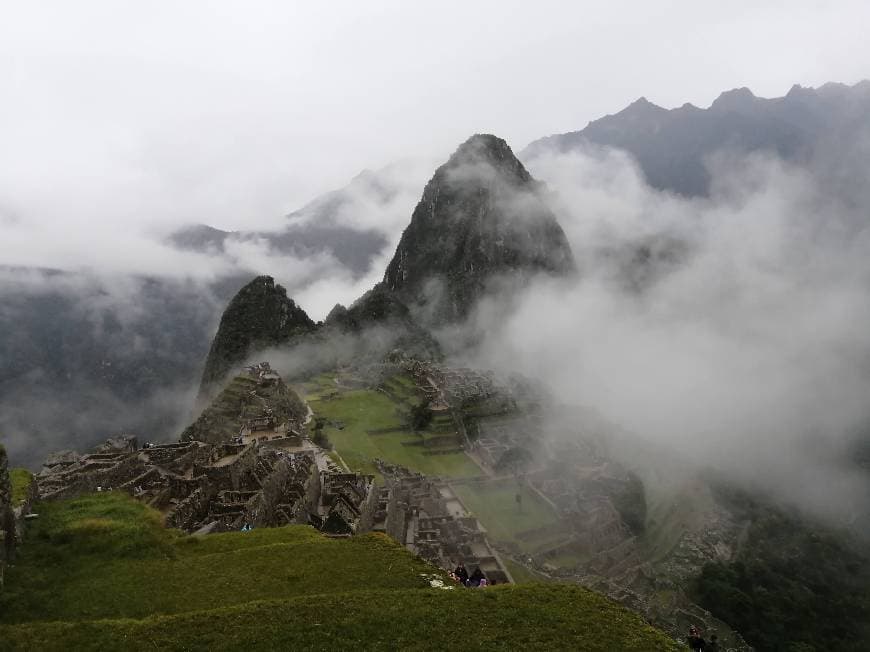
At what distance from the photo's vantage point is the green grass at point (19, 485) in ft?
58.3

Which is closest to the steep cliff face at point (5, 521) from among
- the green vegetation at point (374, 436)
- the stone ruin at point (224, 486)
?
the stone ruin at point (224, 486)

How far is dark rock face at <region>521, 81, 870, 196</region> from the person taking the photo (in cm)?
14838

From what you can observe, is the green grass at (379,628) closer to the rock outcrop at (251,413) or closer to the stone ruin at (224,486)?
the stone ruin at (224,486)

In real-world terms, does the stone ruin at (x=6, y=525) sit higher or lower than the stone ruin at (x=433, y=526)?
higher

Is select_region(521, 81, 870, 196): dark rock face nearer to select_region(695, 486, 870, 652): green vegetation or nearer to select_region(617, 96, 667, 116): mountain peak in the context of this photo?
select_region(617, 96, 667, 116): mountain peak

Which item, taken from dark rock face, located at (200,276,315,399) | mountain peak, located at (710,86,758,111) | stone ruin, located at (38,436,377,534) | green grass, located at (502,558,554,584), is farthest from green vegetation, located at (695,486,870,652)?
mountain peak, located at (710,86,758,111)

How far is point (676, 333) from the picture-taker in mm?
139375

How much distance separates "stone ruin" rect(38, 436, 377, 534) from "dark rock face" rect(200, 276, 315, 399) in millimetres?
69284

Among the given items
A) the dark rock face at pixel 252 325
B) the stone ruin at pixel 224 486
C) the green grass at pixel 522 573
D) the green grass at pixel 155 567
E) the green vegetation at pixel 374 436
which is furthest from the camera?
the dark rock face at pixel 252 325

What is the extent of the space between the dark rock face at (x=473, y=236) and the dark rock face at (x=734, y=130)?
162 ft

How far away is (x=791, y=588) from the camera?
49.1 meters

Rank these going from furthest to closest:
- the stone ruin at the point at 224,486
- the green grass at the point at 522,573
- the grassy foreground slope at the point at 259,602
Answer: the green grass at the point at 522,573 < the stone ruin at the point at 224,486 < the grassy foreground slope at the point at 259,602

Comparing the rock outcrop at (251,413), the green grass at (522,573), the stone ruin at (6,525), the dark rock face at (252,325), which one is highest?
the dark rock face at (252,325)

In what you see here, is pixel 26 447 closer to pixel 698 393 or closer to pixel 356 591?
pixel 356 591
